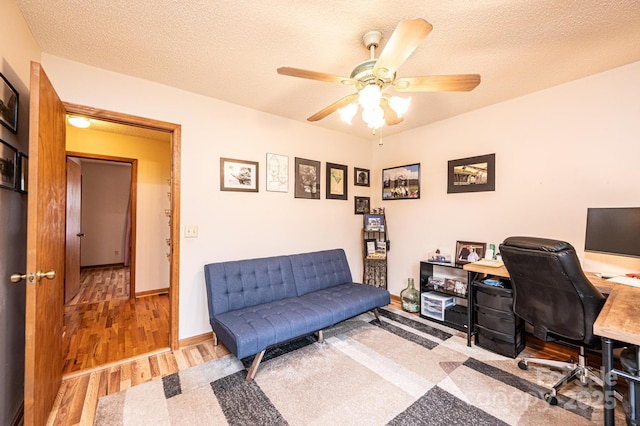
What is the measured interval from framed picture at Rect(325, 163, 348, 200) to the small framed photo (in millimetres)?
240

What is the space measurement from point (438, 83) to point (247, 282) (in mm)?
2303

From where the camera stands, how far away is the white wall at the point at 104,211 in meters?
5.97

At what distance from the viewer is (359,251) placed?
4082mm

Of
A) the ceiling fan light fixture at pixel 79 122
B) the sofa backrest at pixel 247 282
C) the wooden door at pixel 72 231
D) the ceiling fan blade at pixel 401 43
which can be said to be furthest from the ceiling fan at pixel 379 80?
the wooden door at pixel 72 231

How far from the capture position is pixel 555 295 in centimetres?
176

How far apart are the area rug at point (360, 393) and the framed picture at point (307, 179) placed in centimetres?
182

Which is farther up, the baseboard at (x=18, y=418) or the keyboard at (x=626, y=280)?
the keyboard at (x=626, y=280)

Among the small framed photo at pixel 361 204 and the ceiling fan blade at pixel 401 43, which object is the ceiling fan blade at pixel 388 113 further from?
the small framed photo at pixel 361 204

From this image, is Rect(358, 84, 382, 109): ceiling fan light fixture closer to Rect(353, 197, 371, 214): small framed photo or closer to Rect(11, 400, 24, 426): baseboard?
Rect(353, 197, 371, 214): small framed photo

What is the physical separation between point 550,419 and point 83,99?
3996 mm

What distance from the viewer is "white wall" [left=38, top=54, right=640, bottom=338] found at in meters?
2.20

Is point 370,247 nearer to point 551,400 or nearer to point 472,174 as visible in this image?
point 472,174

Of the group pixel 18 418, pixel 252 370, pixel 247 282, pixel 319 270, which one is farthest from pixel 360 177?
pixel 18 418

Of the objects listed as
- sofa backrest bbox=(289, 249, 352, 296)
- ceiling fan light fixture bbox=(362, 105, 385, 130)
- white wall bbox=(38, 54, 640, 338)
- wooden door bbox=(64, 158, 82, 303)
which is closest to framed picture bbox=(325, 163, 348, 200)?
white wall bbox=(38, 54, 640, 338)
